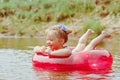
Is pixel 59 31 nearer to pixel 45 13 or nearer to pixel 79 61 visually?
pixel 79 61

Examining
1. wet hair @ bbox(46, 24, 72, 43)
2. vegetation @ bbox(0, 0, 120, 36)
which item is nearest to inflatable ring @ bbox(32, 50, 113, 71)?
wet hair @ bbox(46, 24, 72, 43)

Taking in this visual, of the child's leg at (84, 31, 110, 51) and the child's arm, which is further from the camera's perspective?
the child's leg at (84, 31, 110, 51)

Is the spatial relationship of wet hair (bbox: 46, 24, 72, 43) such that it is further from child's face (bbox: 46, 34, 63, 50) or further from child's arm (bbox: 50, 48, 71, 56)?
child's arm (bbox: 50, 48, 71, 56)

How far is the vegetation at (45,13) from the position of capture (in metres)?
13.7

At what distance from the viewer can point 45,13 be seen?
48.1ft

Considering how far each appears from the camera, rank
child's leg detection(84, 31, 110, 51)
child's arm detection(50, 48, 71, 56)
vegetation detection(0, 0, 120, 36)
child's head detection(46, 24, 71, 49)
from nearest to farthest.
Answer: child's arm detection(50, 48, 71, 56) → child's head detection(46, 24, 71, 49) → child's leg detection(84, 31, 110, 51) → vegetation detection(0, 0, 120, 36)

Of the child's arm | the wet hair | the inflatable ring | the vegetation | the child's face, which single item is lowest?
the inflatable ring

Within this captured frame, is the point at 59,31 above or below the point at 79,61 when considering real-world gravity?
above

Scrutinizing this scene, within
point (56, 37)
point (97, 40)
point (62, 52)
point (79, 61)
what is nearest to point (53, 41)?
point (56, 37)

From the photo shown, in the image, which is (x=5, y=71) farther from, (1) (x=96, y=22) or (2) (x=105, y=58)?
(1) (x=96, y=22)

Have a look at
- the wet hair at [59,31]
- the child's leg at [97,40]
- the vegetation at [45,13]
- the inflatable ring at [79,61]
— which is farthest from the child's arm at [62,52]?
the vegetation at [45,13]

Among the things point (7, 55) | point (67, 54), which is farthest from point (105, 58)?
point (7, 55)

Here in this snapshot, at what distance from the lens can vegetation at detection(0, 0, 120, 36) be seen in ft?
44.8

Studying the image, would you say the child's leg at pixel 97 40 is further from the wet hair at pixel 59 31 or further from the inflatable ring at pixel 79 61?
the wet hair at pixel 59 31
